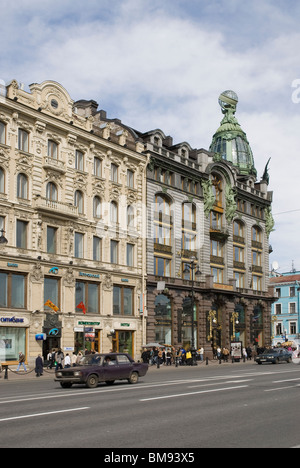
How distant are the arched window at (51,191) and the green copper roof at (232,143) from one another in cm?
4966

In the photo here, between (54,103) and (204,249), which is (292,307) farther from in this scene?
(54,103)

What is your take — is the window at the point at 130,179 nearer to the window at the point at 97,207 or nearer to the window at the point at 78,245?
the window at the point at 97,207

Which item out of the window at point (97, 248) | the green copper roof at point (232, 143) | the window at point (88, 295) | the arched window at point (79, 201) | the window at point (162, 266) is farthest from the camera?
the green copper roof at point (232, 143)

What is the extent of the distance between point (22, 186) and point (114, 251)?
11.6 m

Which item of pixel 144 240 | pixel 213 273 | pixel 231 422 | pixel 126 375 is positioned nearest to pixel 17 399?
pixel 126 375

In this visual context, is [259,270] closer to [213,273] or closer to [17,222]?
[213,273]

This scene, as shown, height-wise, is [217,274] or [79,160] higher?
[79,160]

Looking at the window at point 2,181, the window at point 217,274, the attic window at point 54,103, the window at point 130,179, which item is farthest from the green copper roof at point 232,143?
the window at point 2,181

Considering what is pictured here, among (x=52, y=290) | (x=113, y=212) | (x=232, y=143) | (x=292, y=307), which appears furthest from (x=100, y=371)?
(x=292, y=307)

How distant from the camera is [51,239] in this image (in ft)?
152

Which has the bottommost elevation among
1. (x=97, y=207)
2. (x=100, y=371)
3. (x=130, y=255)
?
(x=100, y=371)

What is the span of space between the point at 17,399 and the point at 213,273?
4782 cm

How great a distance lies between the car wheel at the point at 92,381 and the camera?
24061 mm

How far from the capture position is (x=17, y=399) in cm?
1962
